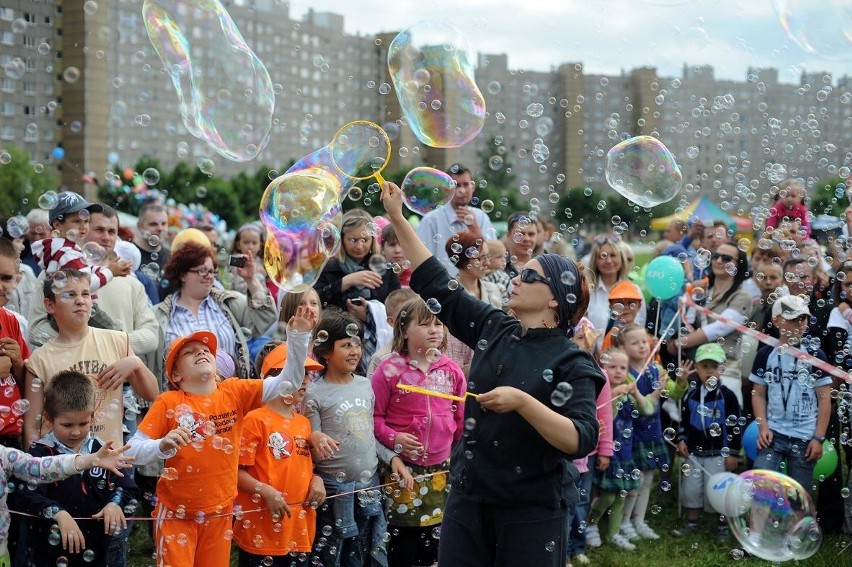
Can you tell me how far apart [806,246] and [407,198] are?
3040 millimetres

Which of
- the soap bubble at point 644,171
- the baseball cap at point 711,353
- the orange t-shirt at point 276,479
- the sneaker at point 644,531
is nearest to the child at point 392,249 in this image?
the soap bubble at point 644,171

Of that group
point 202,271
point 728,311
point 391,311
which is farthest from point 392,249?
point 728,311

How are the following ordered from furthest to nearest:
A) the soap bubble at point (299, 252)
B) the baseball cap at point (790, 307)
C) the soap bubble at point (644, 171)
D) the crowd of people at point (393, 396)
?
1. the baseball cap at point (790, 307)
2. the soap bubble at point (644, 171)
3. the soap bubble at point (299, 252)
4. the crowd of people at point (393, 396)

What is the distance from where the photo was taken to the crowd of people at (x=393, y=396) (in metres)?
2.81

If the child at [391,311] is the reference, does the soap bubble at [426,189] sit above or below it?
above

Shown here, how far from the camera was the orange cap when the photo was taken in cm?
560

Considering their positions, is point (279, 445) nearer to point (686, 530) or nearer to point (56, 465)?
point (56, 465)

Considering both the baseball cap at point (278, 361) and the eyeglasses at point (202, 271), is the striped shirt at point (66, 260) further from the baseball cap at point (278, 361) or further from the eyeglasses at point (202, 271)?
the baseball cap at point (278, 361)

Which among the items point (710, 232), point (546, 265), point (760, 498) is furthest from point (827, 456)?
point (546, 265)

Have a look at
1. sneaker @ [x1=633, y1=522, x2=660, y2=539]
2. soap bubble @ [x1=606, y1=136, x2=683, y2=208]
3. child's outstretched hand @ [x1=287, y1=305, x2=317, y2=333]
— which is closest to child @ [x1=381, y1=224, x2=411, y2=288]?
soap bubble @ [x1=606, y1=136, x2=683, y2=208]

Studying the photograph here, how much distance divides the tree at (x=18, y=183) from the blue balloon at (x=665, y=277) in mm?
37651

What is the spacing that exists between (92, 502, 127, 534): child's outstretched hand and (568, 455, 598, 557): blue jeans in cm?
223

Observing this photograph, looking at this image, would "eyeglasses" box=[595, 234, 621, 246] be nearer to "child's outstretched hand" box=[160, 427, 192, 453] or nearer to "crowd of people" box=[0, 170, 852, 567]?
"crowd of people" box=[0, 170, 852, 567]

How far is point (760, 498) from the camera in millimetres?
3938
